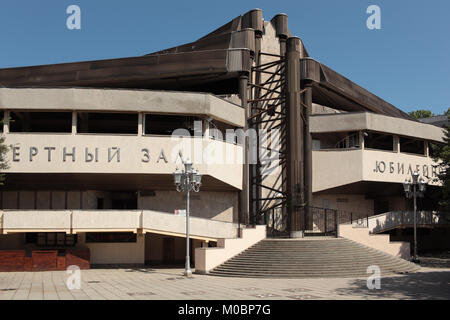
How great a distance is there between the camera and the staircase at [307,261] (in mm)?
24938

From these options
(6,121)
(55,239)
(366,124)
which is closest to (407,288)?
(366,124)

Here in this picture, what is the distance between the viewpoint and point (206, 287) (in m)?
20.4

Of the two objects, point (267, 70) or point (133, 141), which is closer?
point (133, 141)

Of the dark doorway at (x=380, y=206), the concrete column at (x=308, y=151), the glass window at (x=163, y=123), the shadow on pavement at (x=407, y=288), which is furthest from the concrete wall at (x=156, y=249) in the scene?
the dark doorway at (x=380, y=206)

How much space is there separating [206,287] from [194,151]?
11.7 metres

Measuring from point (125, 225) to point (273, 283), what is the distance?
1016 centimetres

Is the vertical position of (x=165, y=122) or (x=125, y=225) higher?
(x=165, y=122)

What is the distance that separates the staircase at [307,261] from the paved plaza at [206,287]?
1.35 meters

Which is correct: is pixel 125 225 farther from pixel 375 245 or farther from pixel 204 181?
pixel 375 245

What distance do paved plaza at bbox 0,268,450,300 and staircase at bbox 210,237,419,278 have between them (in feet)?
4.44

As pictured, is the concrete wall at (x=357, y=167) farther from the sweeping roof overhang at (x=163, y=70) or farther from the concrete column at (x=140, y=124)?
the concrete column at (x=140, y=124)

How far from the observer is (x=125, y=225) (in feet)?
92.7

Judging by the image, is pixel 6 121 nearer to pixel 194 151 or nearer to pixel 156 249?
pixel 194 151
